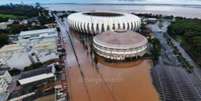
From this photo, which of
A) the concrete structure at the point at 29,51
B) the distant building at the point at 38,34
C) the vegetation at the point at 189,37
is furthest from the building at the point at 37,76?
the vegetation at the point at 189,37

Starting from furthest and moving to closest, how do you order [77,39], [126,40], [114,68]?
[77,39]
[126,40]
[114,68]

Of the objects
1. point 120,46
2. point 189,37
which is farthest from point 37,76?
point 189,37

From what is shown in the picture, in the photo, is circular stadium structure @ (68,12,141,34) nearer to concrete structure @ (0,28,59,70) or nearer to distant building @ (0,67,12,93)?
concrete structure @ (0,28,59,70)

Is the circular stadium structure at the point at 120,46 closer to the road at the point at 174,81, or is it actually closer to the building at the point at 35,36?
the road at the point at 174,81

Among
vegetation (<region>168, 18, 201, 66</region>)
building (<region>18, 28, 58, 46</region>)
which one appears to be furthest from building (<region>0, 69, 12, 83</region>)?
vegetation (<region>168, 18, 201, 66</region>)

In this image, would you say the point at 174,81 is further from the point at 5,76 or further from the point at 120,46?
the point at 5,76

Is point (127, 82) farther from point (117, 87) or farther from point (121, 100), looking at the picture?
point (121, 100)

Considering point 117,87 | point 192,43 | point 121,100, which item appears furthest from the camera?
point 192,43

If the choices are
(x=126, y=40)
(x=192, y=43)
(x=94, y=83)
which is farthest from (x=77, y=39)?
(x=192, y=43)
